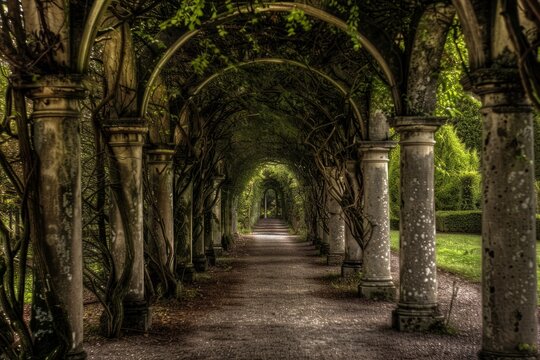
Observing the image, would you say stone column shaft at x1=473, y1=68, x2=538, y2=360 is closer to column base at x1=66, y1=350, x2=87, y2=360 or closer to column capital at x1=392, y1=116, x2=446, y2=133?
column capital at x1=392, y1=116, x2=446, y2=133

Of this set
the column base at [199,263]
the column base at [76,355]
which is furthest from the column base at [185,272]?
the column base at [76,355]

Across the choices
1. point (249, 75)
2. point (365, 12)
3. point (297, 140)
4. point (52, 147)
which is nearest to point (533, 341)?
point (52, 147)

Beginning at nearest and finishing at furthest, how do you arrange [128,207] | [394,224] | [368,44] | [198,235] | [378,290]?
[368,44] → [128,207] → [378,290] → [198,235] → [394,224]

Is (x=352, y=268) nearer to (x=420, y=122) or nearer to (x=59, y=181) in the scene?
(x=420, y=122)

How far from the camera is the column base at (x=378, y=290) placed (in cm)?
1126

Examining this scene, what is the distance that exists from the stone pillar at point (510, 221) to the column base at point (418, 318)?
119 inches

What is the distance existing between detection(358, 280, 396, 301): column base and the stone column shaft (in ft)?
20.4

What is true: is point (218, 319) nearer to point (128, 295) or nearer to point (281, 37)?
point (128, 295)

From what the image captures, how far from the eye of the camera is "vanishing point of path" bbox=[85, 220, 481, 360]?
712 cm

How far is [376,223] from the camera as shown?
36.6 feet

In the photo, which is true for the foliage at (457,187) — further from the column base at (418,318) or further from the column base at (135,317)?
the column base at (135,317)

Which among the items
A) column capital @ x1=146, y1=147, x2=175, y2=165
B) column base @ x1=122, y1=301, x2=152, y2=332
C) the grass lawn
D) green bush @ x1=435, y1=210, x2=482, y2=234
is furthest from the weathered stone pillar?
green bush @ x1=435, y1=210, x2=482, y2=234

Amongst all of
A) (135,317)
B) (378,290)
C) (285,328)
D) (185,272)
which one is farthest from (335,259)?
(135,317)

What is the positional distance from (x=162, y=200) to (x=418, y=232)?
17.3 feet
